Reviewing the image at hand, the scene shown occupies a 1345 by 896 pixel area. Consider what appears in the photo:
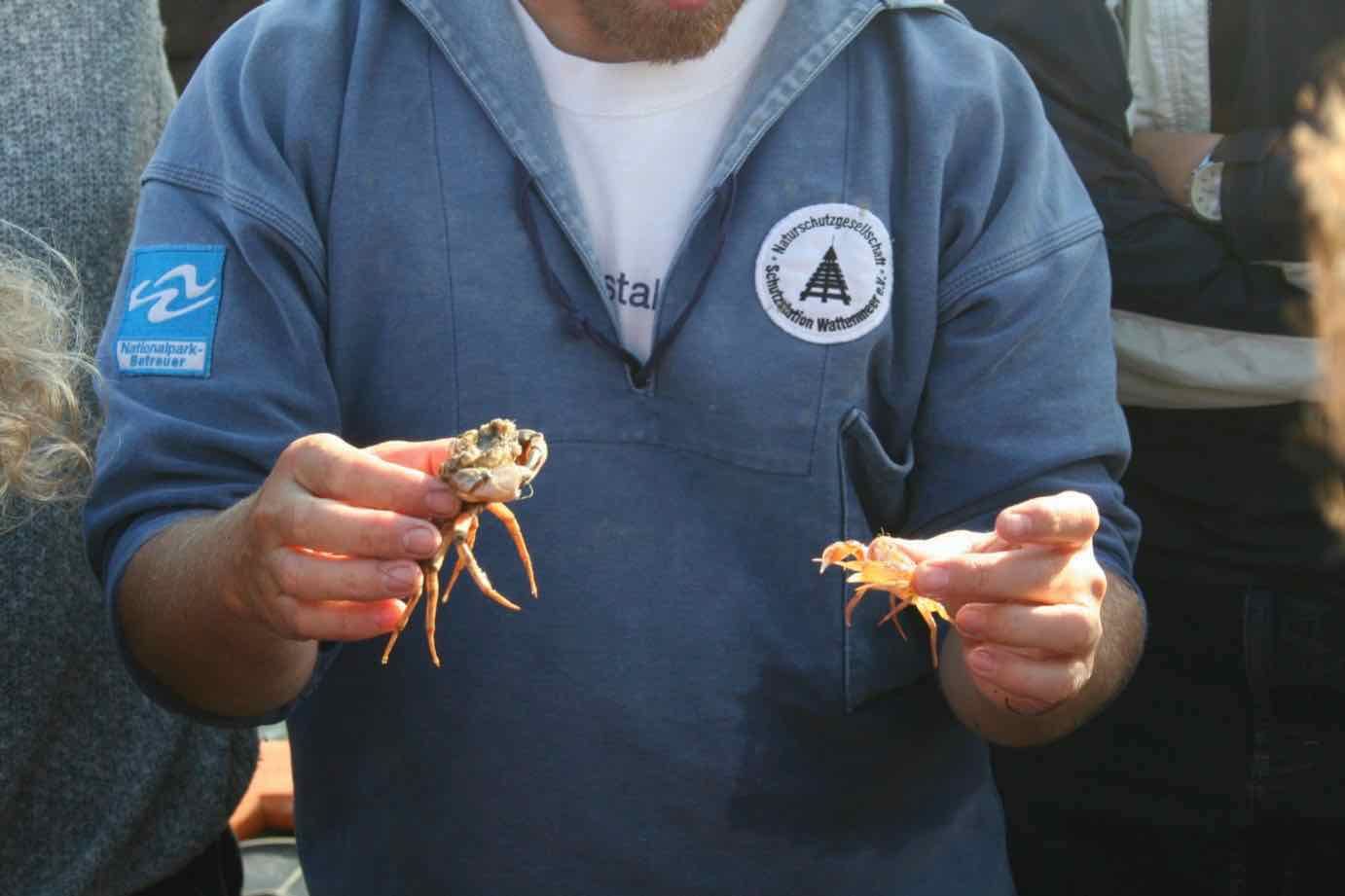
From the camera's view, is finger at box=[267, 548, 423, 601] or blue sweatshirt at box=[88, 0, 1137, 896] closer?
finger at box=[267, 548, 423, 601]

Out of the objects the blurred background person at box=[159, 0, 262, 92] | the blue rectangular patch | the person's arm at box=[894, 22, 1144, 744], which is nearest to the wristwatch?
the person's arm at box=[894, 22, 1144, 744]

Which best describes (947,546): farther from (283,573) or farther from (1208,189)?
Result: (1208,189)

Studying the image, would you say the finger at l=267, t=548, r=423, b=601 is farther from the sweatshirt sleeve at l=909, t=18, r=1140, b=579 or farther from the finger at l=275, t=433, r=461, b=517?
the sweatshirt sleeve at l=909, t=18, r=1140, b=579

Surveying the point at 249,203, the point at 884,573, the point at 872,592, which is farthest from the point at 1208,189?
the point at 249,203

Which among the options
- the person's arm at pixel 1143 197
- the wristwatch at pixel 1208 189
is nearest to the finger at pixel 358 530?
the person's arm at pixel 1143 197

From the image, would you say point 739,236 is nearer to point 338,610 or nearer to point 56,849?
point 338,610

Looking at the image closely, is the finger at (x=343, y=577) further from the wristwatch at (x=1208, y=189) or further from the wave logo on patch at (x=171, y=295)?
the wristwatch at (x=1208, y=189)

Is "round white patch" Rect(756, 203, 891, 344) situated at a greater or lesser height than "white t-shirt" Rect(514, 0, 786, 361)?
lesser
